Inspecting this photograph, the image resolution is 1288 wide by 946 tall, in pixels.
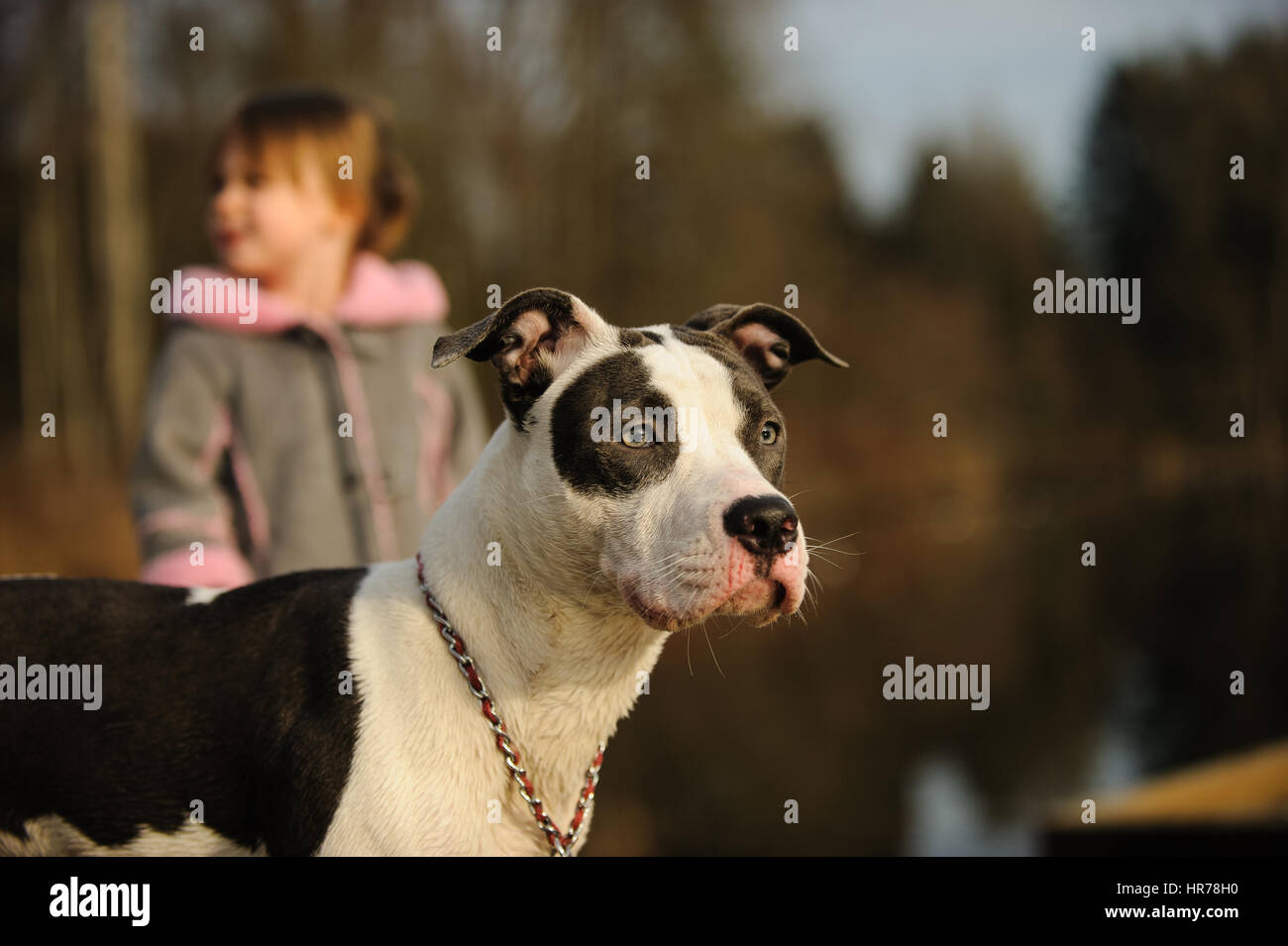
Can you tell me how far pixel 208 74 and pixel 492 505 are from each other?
17.2m

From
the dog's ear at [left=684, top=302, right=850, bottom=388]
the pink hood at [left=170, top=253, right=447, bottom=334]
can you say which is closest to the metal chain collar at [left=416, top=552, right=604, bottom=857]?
the dog's ear at [left=684, top=302, right=850, bottom=388]

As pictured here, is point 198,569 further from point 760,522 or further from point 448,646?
point 760,522

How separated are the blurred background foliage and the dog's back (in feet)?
4.19

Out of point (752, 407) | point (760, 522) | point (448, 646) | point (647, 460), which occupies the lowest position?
point (448, 646)

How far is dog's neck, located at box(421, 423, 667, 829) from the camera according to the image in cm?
287

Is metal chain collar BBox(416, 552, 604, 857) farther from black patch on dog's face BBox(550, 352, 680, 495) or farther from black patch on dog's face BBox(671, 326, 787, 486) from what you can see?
black patch on dog's face BBox(671, 326, 787, 486)

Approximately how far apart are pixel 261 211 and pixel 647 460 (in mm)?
2279

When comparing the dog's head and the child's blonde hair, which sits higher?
the child's blonde hair

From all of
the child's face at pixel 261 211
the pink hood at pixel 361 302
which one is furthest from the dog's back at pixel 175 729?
the child's face at pixel 261 211

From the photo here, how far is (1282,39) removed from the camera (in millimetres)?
41188

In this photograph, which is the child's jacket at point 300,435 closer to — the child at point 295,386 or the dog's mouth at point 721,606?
the child at point 295,386

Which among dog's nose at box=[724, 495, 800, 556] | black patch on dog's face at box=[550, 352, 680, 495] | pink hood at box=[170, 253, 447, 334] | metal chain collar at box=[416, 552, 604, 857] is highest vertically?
pink hood at box=[170, 253, 447, 334]

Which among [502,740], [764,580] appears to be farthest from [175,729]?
[764,580]

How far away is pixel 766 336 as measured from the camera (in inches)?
134
